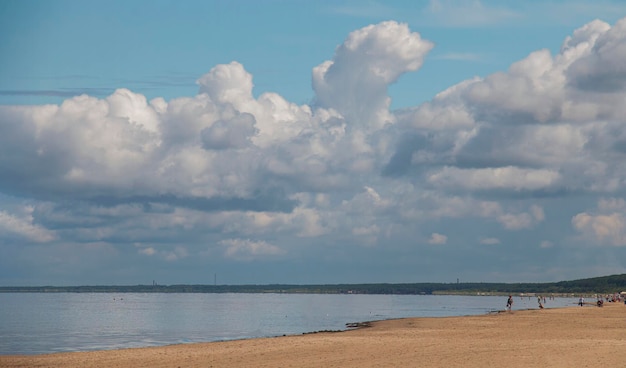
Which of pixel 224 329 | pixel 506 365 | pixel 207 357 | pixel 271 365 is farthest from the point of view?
pixel 224 329

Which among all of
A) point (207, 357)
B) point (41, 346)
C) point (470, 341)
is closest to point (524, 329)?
point (470, 341)

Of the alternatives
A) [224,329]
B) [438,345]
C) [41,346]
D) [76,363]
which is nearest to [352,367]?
[438,345]

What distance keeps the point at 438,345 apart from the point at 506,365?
1147 centimetres

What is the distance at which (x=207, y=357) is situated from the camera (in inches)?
1916

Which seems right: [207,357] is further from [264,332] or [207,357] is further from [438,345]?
[264,332]

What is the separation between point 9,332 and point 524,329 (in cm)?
5384

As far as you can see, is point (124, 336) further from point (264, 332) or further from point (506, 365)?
point (506, 365)

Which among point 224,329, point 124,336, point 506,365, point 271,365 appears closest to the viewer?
point 506,365

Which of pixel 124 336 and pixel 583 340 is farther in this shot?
pixel 124 336

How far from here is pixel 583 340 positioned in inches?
1965

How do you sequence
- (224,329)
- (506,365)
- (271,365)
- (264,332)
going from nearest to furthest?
(506,365) → (271,365) → (264,332) → (224,329)

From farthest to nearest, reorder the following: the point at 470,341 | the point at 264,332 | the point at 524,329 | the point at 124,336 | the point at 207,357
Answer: the point at 264,332
the point at 124,336
the point at 524,329
the point at 470,341
the point at 207,357

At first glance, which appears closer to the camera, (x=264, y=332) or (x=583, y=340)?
(x=583, y=340)

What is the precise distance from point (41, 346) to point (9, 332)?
22.6 metres
